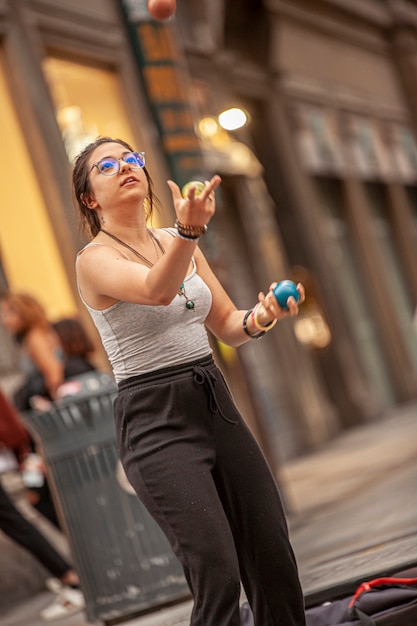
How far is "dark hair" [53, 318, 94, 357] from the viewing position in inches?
294

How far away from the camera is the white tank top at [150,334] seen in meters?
3.57

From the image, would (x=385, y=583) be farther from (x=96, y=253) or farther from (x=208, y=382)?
(x=96, y=253)

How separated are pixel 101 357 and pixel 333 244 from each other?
31.3ft

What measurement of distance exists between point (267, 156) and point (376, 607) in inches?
577

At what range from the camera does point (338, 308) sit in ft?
60.6

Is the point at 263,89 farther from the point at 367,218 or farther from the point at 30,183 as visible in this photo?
the point at 30,183

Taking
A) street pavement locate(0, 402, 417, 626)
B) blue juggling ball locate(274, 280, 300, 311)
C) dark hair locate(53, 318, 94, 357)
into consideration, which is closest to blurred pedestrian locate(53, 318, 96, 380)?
dark hair locate(53, 318, 94, 357)

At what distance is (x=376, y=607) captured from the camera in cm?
433

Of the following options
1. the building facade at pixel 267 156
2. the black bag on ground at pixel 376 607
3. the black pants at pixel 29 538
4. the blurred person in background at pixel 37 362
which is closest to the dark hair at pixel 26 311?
the blurred person in background at pixel 37 362

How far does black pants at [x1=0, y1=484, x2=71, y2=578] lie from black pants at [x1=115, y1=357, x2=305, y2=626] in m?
3.45

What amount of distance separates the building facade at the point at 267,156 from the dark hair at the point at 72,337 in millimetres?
1669

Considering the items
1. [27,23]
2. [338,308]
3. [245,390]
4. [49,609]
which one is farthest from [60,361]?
Answer: [338,308]

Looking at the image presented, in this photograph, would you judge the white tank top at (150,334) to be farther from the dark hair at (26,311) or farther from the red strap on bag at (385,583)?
the dark hair at (26,311)

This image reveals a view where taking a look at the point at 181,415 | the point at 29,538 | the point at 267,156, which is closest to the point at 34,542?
the point at 29,538
